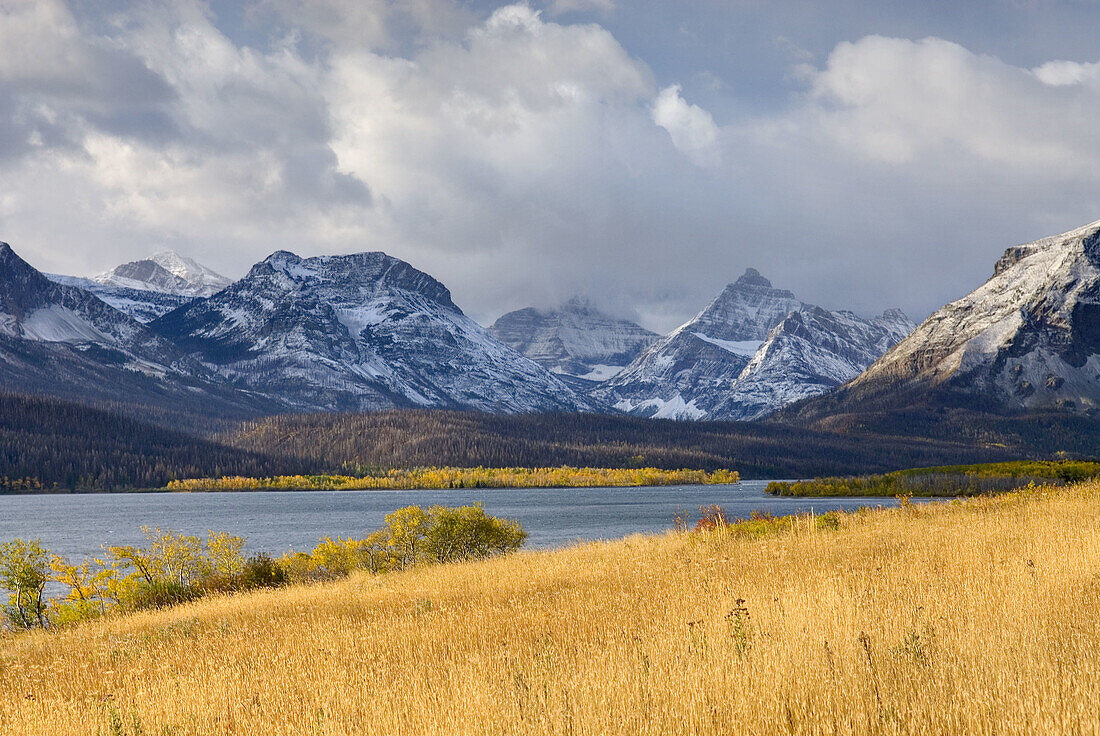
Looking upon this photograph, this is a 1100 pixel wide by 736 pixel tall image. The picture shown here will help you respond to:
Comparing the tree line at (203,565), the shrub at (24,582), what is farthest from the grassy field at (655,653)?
the shrub at (24,582)

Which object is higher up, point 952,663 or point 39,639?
point 952,663

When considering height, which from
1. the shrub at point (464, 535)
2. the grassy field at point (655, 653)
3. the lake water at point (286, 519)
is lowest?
the lake water at point (286, 519)

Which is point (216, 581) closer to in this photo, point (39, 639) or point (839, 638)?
point (39, 639)

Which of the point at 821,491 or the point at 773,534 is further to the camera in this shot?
the point at 821,491

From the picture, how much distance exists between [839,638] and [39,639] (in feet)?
59.4

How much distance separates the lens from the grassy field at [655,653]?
7062 millimetres

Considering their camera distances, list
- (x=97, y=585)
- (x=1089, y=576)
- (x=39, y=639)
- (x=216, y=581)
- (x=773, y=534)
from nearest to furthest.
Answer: (x=1089, y=576)
(x=39, y=639)
(x=773, y=534)
(x=216, y=581)
(x=97, y=585)

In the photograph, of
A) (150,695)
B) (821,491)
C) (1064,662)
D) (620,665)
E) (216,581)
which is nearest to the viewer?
(1064,662)

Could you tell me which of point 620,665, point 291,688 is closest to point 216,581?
point 291,688

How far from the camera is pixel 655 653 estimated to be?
9328 millimetres

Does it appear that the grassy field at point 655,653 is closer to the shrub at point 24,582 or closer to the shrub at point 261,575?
the shrub at point 261,575

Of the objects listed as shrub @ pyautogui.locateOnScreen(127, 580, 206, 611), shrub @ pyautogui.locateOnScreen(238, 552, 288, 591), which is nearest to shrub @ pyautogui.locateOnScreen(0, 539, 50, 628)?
shrub @ pyautogui.locateOnScreen(127, 580, 206, 611)

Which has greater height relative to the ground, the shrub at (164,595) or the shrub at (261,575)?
the shrub at (261,575)

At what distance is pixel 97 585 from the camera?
36906 millimetres
